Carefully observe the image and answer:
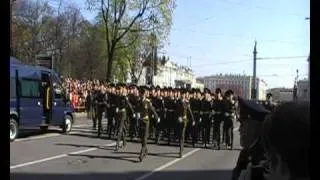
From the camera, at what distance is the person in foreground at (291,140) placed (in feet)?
6.51

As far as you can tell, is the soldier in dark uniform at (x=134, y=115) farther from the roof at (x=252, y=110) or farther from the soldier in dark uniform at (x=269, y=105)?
the roof at (x=252, y=110)

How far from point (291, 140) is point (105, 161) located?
49.0 ft

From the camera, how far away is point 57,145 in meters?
21.2

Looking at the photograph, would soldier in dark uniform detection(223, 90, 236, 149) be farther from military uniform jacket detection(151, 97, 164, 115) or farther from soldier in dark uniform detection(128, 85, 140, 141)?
soldier in dark uniform detection(128, 85, 140, 141)

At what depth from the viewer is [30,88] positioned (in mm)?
24078

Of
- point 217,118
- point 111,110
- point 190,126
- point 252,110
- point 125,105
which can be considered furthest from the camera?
point 111,110

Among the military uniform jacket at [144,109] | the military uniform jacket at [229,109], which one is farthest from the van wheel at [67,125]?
the military uniform jacket at [144,109]

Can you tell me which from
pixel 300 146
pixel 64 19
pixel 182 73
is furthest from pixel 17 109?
pixel 182 73

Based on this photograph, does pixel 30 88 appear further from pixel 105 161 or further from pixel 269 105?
pixel 269 105

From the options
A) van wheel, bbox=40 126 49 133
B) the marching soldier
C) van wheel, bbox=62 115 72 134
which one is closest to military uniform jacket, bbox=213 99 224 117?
the marching soldier

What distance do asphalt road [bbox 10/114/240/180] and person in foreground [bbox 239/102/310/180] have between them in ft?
37.2

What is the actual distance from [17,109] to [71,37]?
5152 centimetres

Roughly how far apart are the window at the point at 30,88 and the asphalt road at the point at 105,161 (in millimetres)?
1618

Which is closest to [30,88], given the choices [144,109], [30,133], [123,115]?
[30,133]
